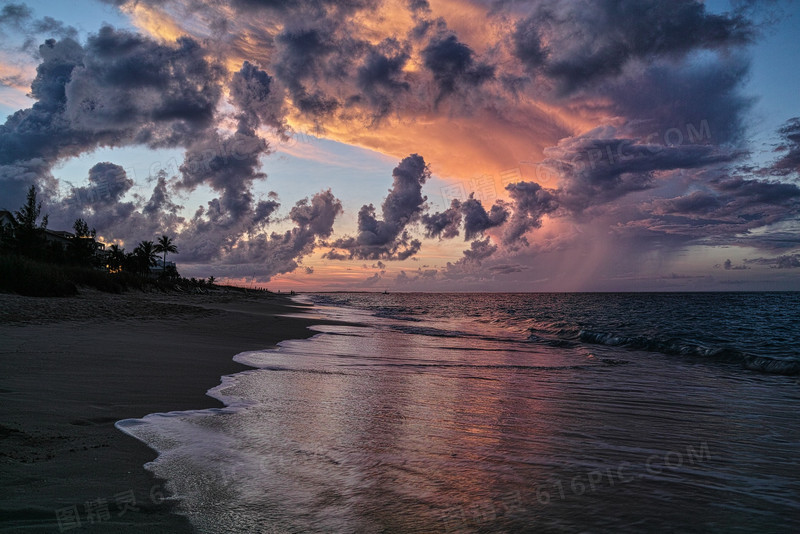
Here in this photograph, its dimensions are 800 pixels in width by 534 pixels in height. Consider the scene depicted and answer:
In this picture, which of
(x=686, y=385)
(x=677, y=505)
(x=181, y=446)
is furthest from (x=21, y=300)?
(x=686, y=385)

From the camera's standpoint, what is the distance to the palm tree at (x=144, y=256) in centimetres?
9206

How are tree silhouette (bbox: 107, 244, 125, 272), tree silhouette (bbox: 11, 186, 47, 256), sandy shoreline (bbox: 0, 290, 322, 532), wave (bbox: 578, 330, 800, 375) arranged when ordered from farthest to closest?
tree silhouette (bbox: 107, 244, 125, 272) < tree silhouette (bbox: 11, 186, 47, 256) < wave (bbox: 578, 330, 800, 375) < sandy shoreline (bbox: 0, 290, 322, 532)

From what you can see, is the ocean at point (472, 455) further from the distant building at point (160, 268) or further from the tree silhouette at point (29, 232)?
the distant building at point (160, 268)

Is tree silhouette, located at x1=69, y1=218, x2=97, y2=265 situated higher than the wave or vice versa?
tree silhouette, located at x1=69, y1=218, x2=97, y2=265

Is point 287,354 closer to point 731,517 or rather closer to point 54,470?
point 54,470

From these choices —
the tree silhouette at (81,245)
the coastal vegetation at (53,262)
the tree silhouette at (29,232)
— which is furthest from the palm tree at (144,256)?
the tree silhouette at (29,232)

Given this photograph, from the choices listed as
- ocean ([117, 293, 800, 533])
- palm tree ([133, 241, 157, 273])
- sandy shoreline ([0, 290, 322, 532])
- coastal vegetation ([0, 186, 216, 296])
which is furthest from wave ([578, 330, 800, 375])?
palm tree ([133, 241, 157, 273])

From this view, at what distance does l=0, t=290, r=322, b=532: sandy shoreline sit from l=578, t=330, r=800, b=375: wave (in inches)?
668

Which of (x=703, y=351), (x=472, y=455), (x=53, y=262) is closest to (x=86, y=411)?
(x=472, y=455)

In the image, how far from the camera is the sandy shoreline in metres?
3.04

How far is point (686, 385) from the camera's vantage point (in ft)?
35.9

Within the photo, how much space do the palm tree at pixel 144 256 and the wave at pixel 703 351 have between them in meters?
92.6

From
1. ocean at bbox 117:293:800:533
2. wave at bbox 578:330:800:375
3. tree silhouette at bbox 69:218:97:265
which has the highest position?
tree silhouette at bbox 69:218:97:265

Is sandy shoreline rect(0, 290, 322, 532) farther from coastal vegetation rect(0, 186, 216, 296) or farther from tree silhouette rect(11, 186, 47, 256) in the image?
tree silhouette rect(11, 186, 47, 256)
